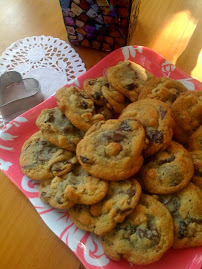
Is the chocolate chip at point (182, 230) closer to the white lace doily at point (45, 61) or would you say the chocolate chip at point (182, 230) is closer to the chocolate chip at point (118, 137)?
the chocolate chip at point (118, 137)

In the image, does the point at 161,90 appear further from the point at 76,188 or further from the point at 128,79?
the point at 76,188

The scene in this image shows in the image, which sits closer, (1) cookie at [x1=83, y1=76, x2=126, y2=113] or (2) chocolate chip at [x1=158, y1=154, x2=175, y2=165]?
(2) chocolate chip at [x1=158, y1=154, x2=175, y2=165]

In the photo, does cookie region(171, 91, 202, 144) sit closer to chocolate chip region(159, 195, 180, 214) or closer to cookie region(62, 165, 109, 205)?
chocolate chip region(159, 195, 180, 214)

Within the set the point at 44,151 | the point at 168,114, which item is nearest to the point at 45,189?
the point at 44,151

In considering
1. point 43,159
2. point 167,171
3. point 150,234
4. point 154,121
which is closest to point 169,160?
point 167,171

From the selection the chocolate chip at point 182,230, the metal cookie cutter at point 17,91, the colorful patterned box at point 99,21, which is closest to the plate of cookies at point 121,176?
the chocolate chip at point 182,230

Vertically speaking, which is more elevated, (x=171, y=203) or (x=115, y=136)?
(x=115, y=136)

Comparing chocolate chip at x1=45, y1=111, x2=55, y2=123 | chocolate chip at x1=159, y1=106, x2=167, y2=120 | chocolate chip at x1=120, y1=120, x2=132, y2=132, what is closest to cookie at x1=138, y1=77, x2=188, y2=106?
chocolate chip at x1=159, y1=106, x2=167, y2=120
